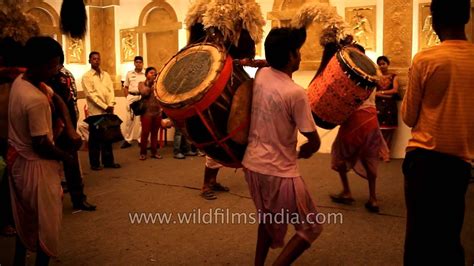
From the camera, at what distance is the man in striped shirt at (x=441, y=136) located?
82.5 inches

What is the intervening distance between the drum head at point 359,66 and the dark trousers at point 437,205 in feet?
4.37

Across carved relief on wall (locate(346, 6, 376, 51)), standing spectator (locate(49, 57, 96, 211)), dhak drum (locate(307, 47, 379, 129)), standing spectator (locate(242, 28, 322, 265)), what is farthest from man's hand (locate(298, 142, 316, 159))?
carved relief on wall (locate(346, 6, 376, 51))

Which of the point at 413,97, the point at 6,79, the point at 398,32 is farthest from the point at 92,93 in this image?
the point at 413,97

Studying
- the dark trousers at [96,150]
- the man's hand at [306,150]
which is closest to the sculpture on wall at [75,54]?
the dark trousers at [96,150]

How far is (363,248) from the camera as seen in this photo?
132 inches

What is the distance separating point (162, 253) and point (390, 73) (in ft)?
17.5

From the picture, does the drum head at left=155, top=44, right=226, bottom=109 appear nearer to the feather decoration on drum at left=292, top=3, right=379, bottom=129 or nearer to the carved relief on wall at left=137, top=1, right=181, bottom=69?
the feather decoration on drum at left=292, top=3, right=379, bottom=129

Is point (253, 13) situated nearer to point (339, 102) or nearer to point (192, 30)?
point (192, 30)

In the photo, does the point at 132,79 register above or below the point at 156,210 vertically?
above

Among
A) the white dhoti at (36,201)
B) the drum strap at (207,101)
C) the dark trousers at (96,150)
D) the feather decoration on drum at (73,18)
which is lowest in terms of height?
the dark trousers at (96,150)

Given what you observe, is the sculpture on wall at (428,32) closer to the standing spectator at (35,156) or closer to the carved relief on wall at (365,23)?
the carved relief on wall at (365,23)

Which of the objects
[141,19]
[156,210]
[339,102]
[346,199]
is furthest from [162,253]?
[141,19]

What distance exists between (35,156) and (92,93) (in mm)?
4003

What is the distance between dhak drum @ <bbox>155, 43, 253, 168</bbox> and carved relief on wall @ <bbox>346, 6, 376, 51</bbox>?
5598 mm
